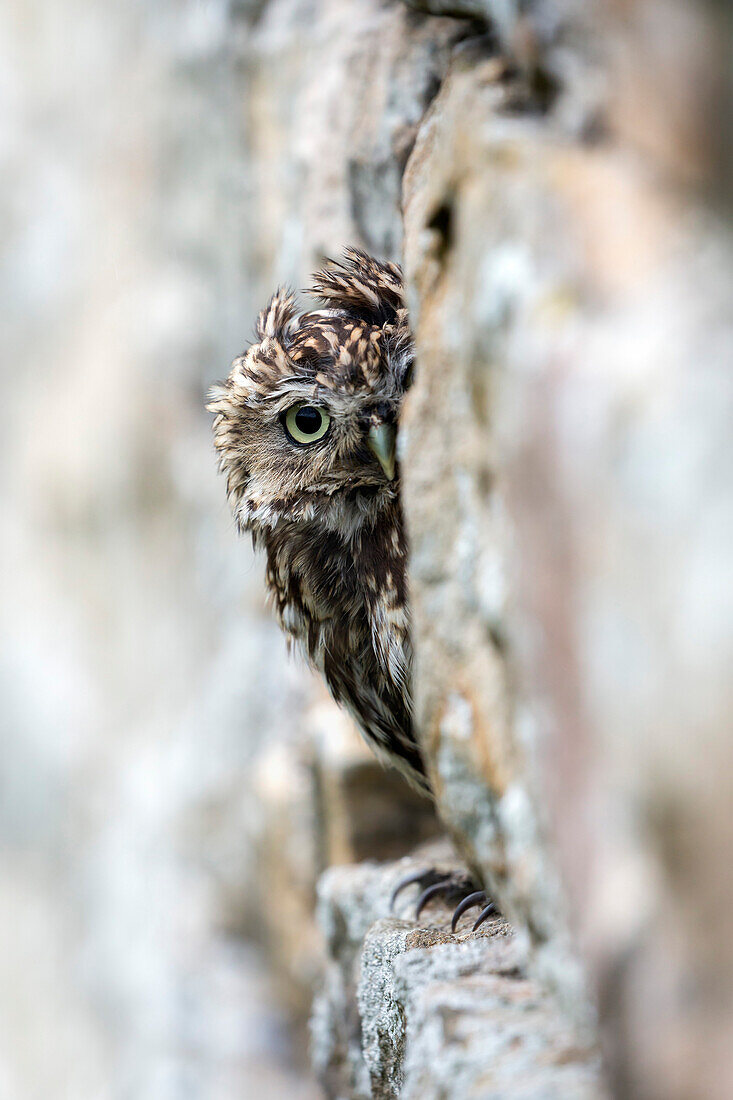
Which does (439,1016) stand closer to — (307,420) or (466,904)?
(466,904)

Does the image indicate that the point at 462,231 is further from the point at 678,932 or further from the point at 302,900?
the point at 302,900

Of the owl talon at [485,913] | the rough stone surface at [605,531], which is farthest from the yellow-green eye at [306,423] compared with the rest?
the owl talon at [485,913]

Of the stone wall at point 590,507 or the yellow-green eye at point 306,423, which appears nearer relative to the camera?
the stone wall at point 590,507

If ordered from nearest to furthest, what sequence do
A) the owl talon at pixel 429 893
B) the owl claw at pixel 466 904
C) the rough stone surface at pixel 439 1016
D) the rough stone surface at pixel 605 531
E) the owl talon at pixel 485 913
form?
1. the rough stone surface at pixel 605 531
2. the rough stone surface at pixel 439 1016
3. the owl talon at pixel 485 913
4. the owl claw at pixel 466 904
5. the owl talon at pixel 429 893

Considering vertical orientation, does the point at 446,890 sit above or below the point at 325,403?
below

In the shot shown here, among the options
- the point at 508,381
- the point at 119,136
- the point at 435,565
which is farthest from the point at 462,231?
the point at 119,136

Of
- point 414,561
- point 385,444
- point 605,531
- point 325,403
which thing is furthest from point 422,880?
point 605,531

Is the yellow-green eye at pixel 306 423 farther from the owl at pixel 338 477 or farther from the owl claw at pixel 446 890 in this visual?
the owl claw at pixel 446 890
